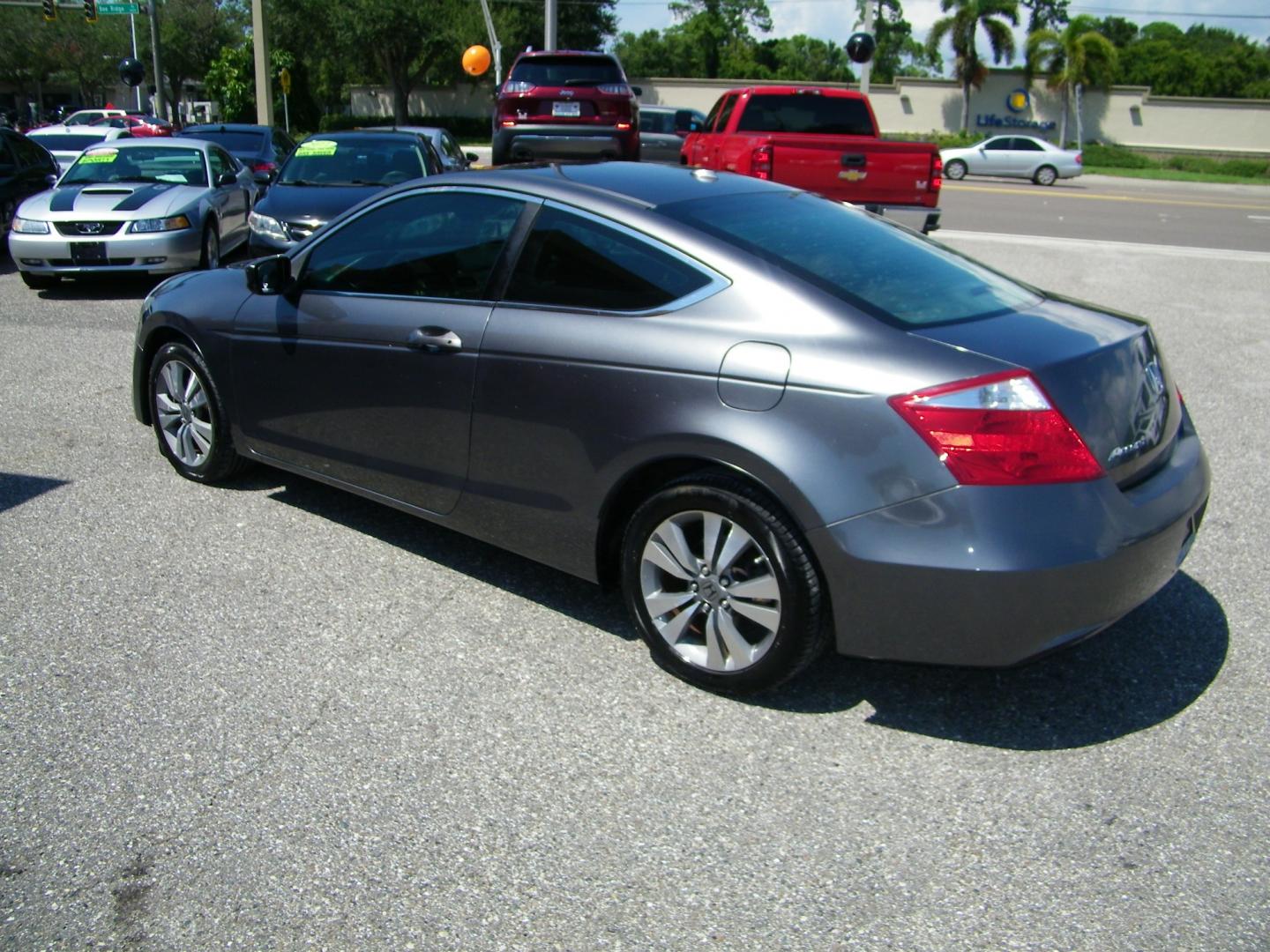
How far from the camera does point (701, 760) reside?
3.47 meters

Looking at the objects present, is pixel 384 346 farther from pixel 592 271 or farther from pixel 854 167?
pixel 854 167

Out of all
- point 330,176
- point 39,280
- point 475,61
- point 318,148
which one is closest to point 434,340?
point 330,176

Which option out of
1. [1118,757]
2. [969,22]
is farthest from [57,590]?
[969,22]

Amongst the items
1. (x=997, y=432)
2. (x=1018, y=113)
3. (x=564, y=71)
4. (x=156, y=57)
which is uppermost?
(x=156, y=57)

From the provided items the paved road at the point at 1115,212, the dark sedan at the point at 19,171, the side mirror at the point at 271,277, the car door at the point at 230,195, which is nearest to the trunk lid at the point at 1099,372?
the side mirror at the point at 271,277

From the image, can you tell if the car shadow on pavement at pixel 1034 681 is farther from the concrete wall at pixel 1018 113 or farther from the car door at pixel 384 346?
the concrete wall at pixel 1018 113

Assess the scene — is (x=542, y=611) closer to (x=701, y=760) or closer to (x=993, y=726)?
(x=701, y=760)

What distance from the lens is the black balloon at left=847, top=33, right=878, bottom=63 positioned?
27.1m

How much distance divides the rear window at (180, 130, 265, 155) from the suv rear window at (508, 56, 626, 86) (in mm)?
3965

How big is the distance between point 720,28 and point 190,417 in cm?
10047

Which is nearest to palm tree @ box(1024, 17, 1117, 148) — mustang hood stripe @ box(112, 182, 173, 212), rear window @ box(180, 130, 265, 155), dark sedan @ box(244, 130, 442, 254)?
rear window @ box(180, 130, 265, 155)

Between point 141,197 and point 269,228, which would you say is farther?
point 141,197

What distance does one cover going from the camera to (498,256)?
4320 mm

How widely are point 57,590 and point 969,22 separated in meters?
60.6
